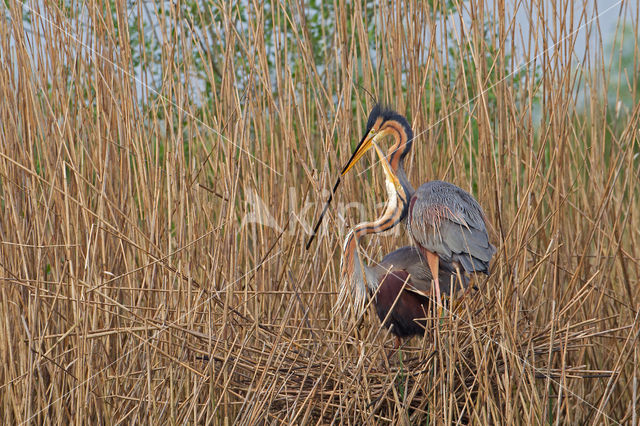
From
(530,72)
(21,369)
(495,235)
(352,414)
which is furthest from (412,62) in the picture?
(21,369)

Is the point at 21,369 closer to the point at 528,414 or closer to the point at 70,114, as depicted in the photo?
the point at 70,114

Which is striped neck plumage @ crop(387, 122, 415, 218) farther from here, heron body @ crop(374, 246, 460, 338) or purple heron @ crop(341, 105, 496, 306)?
heron body @ crop(374, 246, 460, 338)

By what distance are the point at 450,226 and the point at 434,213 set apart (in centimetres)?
5

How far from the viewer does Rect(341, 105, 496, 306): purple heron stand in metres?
1.54

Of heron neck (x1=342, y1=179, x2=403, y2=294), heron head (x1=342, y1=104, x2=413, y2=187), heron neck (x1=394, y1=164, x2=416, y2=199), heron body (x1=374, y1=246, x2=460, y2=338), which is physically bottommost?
heron body (x1=374, y1=246, x2=460, y2=338)

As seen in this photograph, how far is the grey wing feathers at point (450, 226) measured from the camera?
153cm

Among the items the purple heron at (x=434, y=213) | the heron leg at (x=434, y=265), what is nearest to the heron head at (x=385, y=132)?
the purple heron at (x=434, y=213)

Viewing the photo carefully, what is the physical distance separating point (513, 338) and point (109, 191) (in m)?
1.10

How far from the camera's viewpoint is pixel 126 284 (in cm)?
185

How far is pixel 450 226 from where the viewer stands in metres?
1.55

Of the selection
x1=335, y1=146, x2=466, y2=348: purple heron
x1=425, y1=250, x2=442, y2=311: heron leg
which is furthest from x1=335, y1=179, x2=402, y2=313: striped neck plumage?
x1=425, y1=250, x2=442, y2=311: heron leg

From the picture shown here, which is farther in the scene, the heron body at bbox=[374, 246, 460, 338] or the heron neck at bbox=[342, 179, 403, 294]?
the heron body at bbox=[374, 246, 460, 338]

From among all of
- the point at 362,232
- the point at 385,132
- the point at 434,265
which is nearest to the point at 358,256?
the point at 362,232

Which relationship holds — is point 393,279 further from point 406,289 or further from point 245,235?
point 245,235
